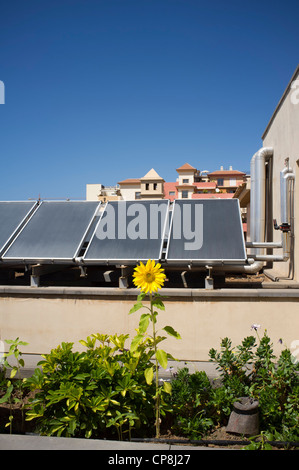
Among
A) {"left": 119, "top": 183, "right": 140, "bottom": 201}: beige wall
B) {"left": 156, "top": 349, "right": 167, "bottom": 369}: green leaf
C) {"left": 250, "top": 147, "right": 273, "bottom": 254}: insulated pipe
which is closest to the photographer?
{"left": 156, "top": 349, "right": 167, "bottom": 369}: green leaf

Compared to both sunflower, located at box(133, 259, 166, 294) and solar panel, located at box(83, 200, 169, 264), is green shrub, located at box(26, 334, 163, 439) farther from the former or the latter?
solar panel, located at box(83, 200, 169, 264)

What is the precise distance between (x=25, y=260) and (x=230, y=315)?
381 cm

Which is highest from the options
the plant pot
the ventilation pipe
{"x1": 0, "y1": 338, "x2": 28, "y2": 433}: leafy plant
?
the ventilation pipe

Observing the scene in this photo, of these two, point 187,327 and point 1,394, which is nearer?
point 1,394

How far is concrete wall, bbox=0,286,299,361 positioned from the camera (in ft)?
19.7

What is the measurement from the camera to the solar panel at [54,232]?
661 centimetres

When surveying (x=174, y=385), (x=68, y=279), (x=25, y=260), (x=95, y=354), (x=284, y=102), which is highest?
(x=284, y=102)

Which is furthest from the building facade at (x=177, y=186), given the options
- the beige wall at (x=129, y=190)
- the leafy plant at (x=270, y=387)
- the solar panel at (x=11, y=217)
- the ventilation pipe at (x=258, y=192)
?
the leafy plant at (x=270, y=387)

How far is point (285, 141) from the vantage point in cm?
916

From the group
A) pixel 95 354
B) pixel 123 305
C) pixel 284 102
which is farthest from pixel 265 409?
pixel 284 102

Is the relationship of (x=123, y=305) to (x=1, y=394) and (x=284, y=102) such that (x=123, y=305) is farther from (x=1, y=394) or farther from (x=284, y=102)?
(x=284, y=102)

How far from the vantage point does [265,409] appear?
3.77 m

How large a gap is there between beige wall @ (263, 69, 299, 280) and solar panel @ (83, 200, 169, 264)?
3.10m

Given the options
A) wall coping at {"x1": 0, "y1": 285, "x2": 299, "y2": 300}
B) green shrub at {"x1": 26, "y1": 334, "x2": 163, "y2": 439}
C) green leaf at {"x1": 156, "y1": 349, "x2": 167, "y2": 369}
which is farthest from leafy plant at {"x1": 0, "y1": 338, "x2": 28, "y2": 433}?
wall coping at {"x1": 0, "y1": 285, "x2": 299, "y2": 300}
